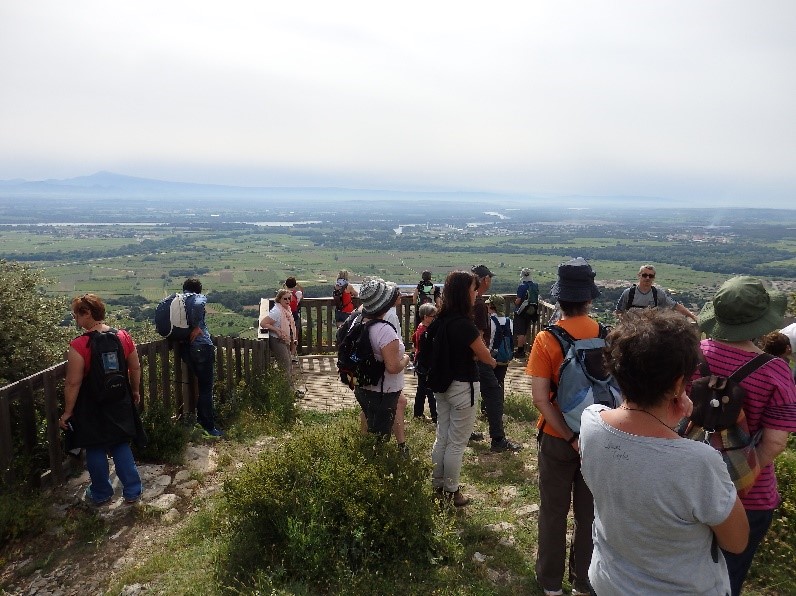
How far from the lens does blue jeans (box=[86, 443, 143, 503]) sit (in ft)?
13.3

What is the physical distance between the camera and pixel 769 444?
2148 millimetres

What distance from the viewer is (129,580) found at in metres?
3.27

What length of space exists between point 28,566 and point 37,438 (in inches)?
42.6

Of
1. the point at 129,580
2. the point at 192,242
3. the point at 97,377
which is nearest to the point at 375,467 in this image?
the point at 129,580

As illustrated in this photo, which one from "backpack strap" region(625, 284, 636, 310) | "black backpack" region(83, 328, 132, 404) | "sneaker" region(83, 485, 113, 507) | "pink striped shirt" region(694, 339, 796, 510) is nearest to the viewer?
"pink striped shirt" region(694, 339, 796, 510)

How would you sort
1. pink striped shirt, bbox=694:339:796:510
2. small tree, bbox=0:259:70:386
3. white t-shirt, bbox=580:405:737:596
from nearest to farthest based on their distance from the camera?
1. white t-shirt, bbox=580:405:737:596
2. pink striped shirt, bbox=694:339:796:510
3. small tree, bbox=0:259:70:386

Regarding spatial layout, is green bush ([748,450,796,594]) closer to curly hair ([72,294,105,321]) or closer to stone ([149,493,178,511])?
stone ([149,493,178,511])

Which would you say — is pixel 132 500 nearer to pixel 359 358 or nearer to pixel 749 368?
pixel 359 358

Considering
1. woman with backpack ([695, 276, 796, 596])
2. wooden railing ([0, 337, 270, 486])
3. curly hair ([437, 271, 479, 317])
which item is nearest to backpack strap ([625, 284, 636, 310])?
curly hair ([437, 271, 479, 317])

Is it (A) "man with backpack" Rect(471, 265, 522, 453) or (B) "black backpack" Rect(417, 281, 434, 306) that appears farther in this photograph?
(B) "black backpack" Rect(417, 281, 434, 306)

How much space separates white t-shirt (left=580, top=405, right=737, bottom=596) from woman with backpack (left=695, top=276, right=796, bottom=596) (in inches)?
26.0

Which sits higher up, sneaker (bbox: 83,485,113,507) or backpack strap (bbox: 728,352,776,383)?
backpack strap (bbox: 728,352,776,383)

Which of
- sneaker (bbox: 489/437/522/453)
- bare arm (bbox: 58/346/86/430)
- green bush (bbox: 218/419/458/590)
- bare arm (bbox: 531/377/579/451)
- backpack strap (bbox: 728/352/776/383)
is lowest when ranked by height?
sneaker (bbox: 489/437/522/453)

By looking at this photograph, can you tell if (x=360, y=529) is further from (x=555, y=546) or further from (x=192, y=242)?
(x=192, y=242)
